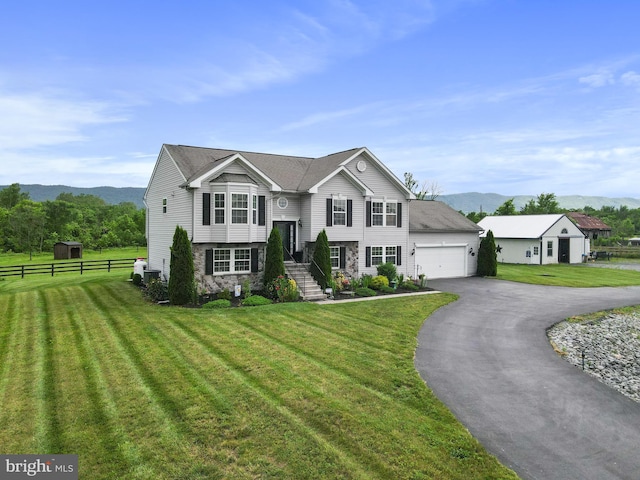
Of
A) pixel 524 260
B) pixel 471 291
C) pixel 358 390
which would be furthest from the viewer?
pixel 524 260

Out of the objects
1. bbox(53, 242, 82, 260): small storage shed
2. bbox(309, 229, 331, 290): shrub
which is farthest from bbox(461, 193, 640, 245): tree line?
bbox(53, 242, 82, 260): small storage shed

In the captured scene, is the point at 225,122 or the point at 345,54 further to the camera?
the point at 225,122

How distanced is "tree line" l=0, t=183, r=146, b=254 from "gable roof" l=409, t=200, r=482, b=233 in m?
47.6

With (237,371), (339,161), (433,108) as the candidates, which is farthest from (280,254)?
(433,108)

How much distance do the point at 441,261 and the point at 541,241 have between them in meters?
16.2

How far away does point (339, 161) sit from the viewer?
24.0 meters

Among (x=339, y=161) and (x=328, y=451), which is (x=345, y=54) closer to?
(x=339, y=161)

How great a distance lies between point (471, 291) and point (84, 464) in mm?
20611

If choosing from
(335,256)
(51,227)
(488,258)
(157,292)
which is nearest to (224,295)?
(157,292)

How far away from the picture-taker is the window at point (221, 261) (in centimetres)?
1986

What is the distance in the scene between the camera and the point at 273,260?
65.3 ft

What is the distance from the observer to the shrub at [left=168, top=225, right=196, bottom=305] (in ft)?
58.2

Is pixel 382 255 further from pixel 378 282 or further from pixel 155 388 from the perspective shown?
pixel 155 388

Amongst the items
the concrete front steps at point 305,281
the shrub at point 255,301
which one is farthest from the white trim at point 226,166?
the shrub at point 255,301
